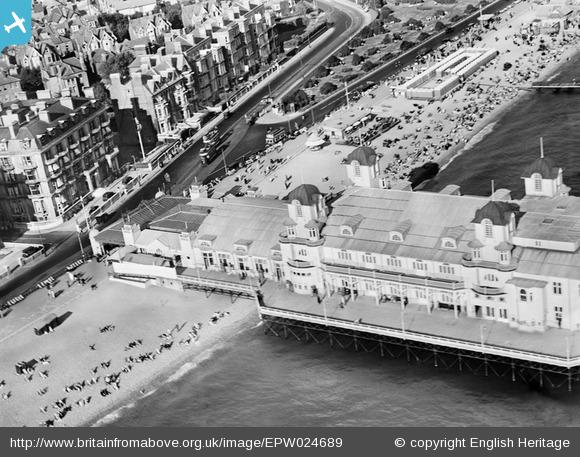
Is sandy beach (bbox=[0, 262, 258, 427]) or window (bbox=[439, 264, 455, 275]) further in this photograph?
window (bbox=[439, 264, 455, 275])

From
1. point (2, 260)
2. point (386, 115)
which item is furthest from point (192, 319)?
point (386, 115)

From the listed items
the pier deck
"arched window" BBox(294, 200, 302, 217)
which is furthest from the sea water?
"arched window" BBox(294, 200, 302, 217)

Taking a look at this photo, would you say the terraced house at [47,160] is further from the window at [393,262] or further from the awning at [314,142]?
the window at [393,262]

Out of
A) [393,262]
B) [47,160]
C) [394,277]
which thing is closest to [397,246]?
[393,262]

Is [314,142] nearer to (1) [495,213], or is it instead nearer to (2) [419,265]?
(2) [419,265]

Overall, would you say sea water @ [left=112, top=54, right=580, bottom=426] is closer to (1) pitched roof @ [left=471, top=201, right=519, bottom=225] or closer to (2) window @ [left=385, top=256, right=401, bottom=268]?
(2) window @ [left=385, top=256, right=401, bottom=268]
